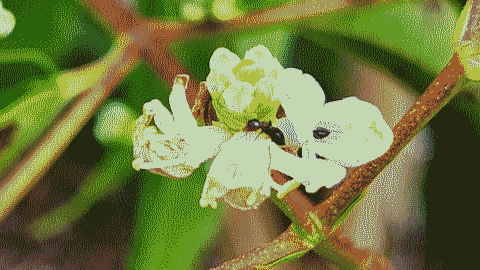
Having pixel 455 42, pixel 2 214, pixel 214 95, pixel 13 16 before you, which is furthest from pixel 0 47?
pixel 455 42

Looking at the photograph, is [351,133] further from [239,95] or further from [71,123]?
[71,123]

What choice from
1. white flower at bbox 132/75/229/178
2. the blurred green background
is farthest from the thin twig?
white flower at bbox 132/75/229/178

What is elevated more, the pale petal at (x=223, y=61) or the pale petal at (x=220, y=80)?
the pale petal at (x=223, y=61)

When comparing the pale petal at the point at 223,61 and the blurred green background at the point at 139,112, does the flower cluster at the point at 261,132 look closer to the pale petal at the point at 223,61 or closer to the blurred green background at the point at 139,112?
the pale petal at the point at 223,61

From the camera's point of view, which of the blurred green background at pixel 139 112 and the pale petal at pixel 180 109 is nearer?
the pale petal at pixel 180 109

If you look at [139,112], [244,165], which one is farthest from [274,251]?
[139,112]

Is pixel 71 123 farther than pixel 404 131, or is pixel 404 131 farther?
pixel 71 123

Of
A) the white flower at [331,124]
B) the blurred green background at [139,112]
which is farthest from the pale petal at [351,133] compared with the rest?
the blurred green background at [139,112]
